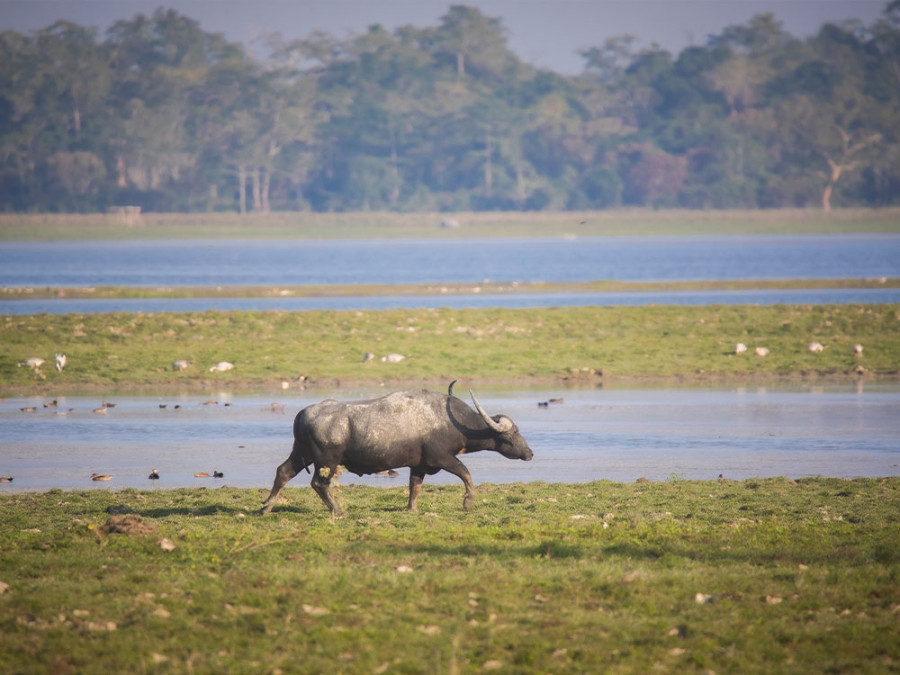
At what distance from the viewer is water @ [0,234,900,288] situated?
65812 mm

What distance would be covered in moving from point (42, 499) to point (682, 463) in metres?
9.71

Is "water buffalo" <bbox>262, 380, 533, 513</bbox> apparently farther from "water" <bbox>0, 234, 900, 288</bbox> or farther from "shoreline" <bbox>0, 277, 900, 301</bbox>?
"water" <bbox>0, 234, 900, 288</bbox>

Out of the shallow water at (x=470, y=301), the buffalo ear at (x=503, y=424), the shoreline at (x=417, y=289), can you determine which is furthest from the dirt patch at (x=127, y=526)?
the shoreline at (x=417, y=289)

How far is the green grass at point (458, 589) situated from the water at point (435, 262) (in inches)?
1911

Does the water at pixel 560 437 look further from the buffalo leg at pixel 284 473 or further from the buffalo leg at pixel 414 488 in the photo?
the buffalo leg at pixel 414 488

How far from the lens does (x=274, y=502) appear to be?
14133 mm

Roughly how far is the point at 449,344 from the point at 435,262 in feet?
181

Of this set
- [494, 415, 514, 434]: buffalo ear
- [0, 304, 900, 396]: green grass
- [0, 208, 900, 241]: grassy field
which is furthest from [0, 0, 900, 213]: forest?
[494, 415, 514, 434]: buffalo ear

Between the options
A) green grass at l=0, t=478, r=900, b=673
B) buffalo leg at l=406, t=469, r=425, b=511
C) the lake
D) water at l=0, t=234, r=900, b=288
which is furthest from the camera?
water at l=0, t=234, r=900, b=288

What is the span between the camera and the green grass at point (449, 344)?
96.8 ft

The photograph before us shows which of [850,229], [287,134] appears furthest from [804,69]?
[287,134]

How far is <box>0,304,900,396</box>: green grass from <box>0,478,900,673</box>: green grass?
1542 cm

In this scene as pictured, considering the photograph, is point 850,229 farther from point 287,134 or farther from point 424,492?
point 424,492

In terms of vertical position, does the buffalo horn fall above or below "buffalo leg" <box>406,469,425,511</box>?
above
